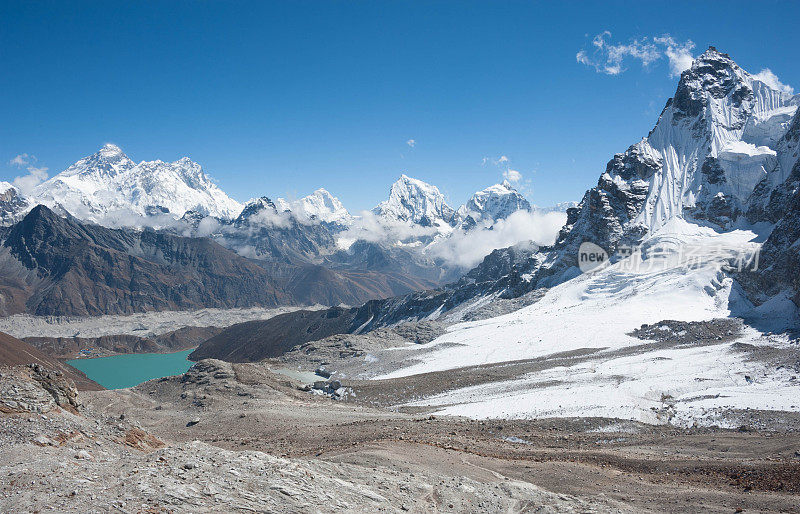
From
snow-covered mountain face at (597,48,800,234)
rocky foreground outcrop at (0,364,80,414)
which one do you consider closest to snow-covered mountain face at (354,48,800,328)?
snow-covered mountain face at (597,48,800,234)

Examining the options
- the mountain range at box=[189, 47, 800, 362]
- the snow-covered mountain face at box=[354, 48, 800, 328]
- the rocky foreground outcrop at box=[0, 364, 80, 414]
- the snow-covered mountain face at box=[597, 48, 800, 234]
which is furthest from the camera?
the snow-covered mountain face at box=[597, 48, 800, 234]

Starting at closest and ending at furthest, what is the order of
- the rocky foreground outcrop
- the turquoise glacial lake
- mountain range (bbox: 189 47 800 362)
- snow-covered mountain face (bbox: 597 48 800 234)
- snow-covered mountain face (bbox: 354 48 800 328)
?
the rocky foreground outcrop → mountain range (bbox: 189 47 800 362) → snow-covered mountain face (bbox: 354 48 800 328) → snow-covered mountain face (bbox: 597 48 800 234) → the turquoise glacial lake

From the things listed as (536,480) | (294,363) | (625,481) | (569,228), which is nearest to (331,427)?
(536,480)

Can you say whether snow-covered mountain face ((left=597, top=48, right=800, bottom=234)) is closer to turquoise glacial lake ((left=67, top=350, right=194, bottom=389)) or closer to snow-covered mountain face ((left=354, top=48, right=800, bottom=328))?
snow-covered mountain face ((left=354, top=48, right=800, bottom=328))

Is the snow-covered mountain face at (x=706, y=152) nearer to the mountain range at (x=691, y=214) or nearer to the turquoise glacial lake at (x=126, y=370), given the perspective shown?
the mountain range at (x=691, y=214)

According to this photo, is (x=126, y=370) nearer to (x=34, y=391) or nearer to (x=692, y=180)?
(x=34, y=391)

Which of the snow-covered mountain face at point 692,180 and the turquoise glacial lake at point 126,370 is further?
the turquoise glacial lake at point 126,370

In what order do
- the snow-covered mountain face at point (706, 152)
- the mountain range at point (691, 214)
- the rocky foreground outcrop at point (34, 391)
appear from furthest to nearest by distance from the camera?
the snow-covered mountain face at point (706, 152) < the mountain range at point (691, 214) < the rocky foreground outcrop at point (34, 391)

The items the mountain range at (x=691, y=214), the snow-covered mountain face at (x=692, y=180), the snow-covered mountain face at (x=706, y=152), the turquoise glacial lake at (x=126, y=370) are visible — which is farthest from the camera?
the turquoise glacial lake at (x=126, y=370)

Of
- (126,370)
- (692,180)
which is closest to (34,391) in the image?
(692,180)

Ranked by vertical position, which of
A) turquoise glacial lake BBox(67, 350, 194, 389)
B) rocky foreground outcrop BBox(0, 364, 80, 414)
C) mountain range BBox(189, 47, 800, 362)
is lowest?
turquoise glacial lake BBox(67, 350, 194, 389)

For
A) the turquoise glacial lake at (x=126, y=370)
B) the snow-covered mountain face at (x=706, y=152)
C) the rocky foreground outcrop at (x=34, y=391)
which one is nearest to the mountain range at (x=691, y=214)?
the snow-covered mountain face at (x=706, y=152)
